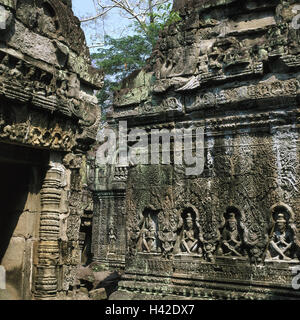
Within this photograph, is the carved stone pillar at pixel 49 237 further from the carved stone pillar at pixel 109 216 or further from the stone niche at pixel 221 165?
the carved stone pillar at pixel 109 216

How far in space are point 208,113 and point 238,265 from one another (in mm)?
2071

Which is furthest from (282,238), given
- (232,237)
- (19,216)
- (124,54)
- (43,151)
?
(124,54)

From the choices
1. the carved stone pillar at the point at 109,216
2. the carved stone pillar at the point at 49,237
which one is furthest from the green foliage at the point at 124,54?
the carved stone pillar at the point at 49,237

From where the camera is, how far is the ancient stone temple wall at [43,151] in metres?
4.95

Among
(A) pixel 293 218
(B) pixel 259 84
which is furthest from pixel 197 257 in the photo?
(B) pixel 259 84

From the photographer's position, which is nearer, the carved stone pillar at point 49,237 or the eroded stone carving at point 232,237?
the eroded stone carving at point 232,237

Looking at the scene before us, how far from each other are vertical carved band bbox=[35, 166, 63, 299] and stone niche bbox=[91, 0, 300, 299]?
1011 millimetres

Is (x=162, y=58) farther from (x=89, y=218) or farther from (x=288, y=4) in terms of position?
(x=89, y=218)

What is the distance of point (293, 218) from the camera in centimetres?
454

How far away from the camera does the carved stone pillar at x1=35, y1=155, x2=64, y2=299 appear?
5.34m

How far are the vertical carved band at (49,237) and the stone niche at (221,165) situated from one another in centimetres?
101

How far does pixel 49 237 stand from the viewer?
5.46 m

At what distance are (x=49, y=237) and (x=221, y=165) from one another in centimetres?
262

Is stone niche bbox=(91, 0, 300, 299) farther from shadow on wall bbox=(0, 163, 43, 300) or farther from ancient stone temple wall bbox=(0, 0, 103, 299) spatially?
shadow on wall bbox=(0, 163, 43, 300)
